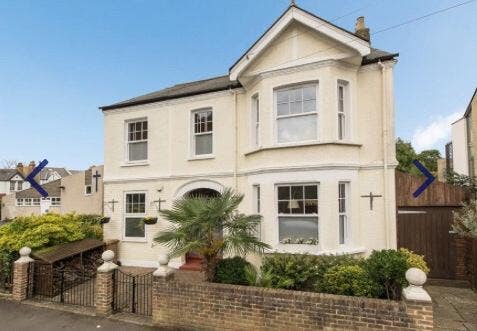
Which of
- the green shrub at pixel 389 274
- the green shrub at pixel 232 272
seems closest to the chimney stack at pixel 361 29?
the green shrub at pixel 389 274

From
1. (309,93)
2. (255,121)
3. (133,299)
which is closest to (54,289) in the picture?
(133,299)

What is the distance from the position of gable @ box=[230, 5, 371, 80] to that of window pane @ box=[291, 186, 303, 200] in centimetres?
374

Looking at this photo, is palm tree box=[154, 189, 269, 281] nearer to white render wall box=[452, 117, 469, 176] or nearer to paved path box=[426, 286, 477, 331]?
paved path box=[426, 286, 477, 331]

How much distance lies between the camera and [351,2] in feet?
29.7

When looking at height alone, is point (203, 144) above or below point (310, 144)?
above

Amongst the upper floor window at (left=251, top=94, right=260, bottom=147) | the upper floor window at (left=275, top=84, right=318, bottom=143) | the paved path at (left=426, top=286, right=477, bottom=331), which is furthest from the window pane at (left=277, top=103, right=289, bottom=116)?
the paved path at (left=426, top=286, right=477, bottom=331)

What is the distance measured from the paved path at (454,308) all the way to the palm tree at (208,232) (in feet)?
13.9

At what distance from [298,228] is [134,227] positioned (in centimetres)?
708

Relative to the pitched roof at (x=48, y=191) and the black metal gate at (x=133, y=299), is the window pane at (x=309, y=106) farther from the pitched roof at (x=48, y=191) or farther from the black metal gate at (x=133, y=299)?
the pitched roof at (x=48, y=191)

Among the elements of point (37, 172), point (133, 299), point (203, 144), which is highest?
point (203, 144)

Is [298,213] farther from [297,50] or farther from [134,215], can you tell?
[134,215]

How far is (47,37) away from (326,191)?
52.6 feet

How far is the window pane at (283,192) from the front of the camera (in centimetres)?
881

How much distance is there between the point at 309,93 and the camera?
348 inches
